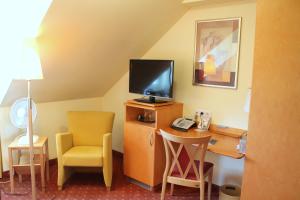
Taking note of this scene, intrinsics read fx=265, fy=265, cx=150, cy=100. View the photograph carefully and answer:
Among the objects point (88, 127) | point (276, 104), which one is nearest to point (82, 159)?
point (88, 127)

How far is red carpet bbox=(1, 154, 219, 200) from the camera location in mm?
2938

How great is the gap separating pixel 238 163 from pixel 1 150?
2803 millimetres

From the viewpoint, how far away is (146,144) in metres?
3.04

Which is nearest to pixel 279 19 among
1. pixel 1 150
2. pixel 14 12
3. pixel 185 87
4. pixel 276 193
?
pixel 276 193

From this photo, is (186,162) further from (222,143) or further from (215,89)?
(215,89)

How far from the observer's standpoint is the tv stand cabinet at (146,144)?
299cm

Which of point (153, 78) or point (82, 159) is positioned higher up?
point (153, 78)

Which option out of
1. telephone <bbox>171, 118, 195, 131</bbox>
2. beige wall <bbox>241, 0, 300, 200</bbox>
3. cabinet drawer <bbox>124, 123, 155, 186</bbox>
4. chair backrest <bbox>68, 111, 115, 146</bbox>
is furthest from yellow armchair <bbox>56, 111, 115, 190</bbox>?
beige wall <bbox>241, 0, 300, 200</bbox>

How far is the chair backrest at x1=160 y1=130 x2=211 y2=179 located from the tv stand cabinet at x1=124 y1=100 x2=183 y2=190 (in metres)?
0.43

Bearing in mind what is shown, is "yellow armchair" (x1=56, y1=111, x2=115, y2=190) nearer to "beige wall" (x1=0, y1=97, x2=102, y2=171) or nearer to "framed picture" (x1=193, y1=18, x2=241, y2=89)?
"beige wall" (x1=0, y1=97, x2=102, y2=171)

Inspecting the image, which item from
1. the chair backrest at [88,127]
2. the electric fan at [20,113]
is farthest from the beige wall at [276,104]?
the electric fan at [20,113]

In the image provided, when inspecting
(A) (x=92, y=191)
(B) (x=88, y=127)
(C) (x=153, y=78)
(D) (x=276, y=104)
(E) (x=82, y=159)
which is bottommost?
(A) (x=92, y=191)

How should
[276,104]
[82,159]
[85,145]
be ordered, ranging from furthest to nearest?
1. [85,145]
2. [82,159]
3. [276,104]

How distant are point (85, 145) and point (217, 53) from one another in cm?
195
